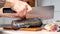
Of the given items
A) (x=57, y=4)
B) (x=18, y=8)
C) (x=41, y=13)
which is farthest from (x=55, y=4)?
(x=18, y=8)

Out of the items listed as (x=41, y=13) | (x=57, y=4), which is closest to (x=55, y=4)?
(x=57, y=4)

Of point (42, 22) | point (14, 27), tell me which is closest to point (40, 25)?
point (42, 22)

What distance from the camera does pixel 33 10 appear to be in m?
0.92

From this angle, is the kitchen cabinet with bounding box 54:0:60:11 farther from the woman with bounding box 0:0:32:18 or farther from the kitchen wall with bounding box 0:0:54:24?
the woman with bounding box 0:0:32:18

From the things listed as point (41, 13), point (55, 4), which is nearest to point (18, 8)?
point (41, 13)

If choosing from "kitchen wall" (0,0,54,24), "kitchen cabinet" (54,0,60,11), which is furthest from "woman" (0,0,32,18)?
"kitchen cabinet" (54,0,60,11)

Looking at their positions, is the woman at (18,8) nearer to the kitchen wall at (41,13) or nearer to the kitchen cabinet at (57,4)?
the kitchen wall at (41,13)

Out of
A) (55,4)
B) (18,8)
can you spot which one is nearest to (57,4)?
(55,4)

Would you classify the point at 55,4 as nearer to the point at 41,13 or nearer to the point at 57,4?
the point at 57,4

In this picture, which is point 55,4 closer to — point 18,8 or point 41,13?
point 41,13

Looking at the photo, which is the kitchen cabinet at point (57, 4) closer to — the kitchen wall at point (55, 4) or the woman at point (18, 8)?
the kitchen wall at point (55, 4)

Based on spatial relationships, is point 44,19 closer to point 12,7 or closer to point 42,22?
point 42,22

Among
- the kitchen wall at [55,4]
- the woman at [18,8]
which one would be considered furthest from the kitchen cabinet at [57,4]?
the woman at [18,8]

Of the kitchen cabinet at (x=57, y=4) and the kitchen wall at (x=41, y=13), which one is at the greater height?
the kitchen cabinet at (x=57, y=4)
